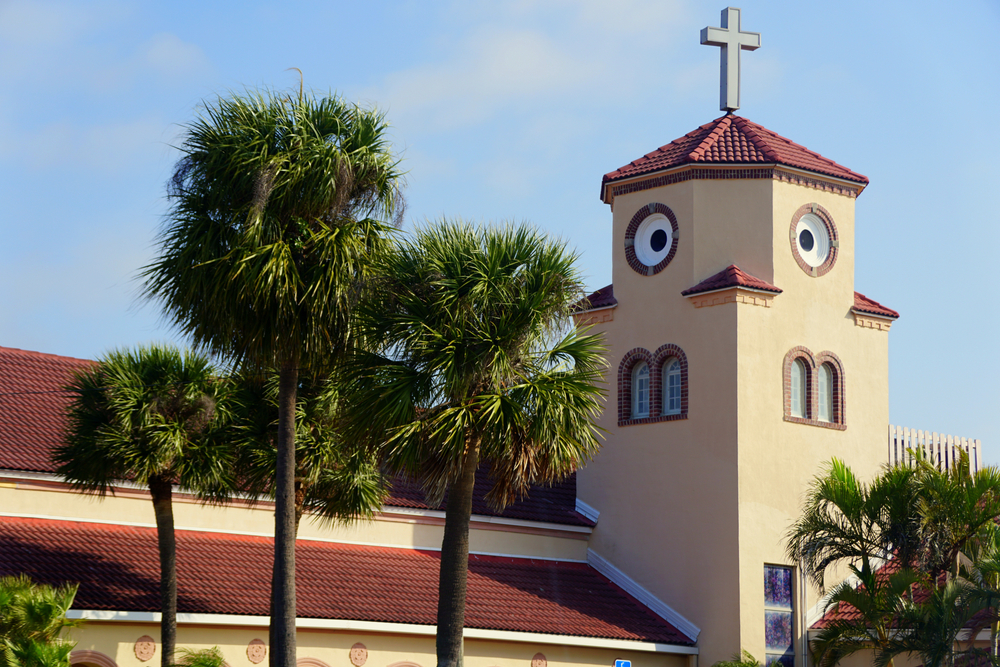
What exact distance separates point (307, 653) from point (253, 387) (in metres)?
5.57

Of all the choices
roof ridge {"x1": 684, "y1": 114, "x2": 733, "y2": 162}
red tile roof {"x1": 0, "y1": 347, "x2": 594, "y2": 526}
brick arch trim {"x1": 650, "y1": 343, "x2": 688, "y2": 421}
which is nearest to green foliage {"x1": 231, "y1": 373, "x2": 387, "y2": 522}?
red tile roof {"x1": 0, "y1": 347, "x2": 594, "y2": 526}

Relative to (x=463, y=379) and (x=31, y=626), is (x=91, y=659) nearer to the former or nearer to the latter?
(x=31, y=626)

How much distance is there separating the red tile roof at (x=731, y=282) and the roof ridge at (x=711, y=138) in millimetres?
2618

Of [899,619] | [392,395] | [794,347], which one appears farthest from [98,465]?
[794,347]

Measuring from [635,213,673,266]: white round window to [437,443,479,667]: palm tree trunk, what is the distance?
1214 centimetres

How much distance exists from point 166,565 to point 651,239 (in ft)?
46.6

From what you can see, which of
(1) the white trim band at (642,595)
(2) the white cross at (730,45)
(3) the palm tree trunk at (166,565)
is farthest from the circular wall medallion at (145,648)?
(2) the white cross at (730,45)

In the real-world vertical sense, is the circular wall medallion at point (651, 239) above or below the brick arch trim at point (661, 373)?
above

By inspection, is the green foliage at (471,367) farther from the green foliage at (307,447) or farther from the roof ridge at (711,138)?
the roof ridge at (711,138)

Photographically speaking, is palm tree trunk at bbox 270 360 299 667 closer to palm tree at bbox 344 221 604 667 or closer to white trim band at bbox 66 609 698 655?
palm tree at bbox 344 221 604 667

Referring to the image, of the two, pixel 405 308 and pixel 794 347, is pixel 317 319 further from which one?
pixel 794 347

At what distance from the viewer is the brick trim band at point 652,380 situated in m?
27.0

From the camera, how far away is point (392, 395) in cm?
1675

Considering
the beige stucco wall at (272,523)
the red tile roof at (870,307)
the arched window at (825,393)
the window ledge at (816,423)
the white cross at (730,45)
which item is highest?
the white cross at (730,45)
